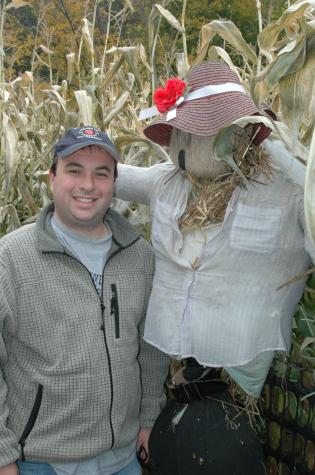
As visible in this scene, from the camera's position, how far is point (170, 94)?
163cm

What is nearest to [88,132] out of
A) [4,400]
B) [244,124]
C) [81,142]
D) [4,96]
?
[81,142]

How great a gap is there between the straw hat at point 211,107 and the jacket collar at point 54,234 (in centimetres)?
25

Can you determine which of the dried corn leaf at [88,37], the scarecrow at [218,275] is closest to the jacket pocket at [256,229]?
the scarecrow at [218,275]

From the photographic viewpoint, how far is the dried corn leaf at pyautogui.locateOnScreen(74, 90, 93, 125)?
206 centimetres

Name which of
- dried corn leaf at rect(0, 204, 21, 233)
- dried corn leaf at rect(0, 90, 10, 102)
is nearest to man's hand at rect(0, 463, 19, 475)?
dried corn leaf at rect(0, 204, 21, 233)

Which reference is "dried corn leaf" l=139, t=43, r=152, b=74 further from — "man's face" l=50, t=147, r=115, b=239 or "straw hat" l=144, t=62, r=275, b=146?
"man's face" l=50, t=147, r=115, b=239

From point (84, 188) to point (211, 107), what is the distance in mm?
357

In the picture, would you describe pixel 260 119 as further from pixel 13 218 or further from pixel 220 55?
pixel 13 218

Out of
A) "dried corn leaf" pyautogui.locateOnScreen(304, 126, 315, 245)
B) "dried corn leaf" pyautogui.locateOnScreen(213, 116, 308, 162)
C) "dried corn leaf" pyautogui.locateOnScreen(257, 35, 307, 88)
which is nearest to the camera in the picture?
"dried corn leaf" pyautogui.locateOnScreen(304, 126, 315, 245)

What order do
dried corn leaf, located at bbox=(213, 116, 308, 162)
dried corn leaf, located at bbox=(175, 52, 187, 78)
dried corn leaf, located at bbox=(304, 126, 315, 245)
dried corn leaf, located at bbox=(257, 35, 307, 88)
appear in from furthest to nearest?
dried corn leaf, located at bbox=(175, 52, 187, 78), dried corn leaf, located at bbox=(213, 116, 308, 162), dried corn leaf, located at bbox=(257, 35, 307, 88), dried corn leaf, located at bbox=(304, 126, 315, 245)

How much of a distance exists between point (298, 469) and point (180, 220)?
2.34ft

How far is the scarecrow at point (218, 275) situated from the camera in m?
1.50

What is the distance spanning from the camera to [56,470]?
5.08 ft

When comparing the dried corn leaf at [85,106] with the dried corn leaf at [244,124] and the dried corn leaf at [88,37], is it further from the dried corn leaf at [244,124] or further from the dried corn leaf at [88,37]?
the dried corn leaf at [244,124]
